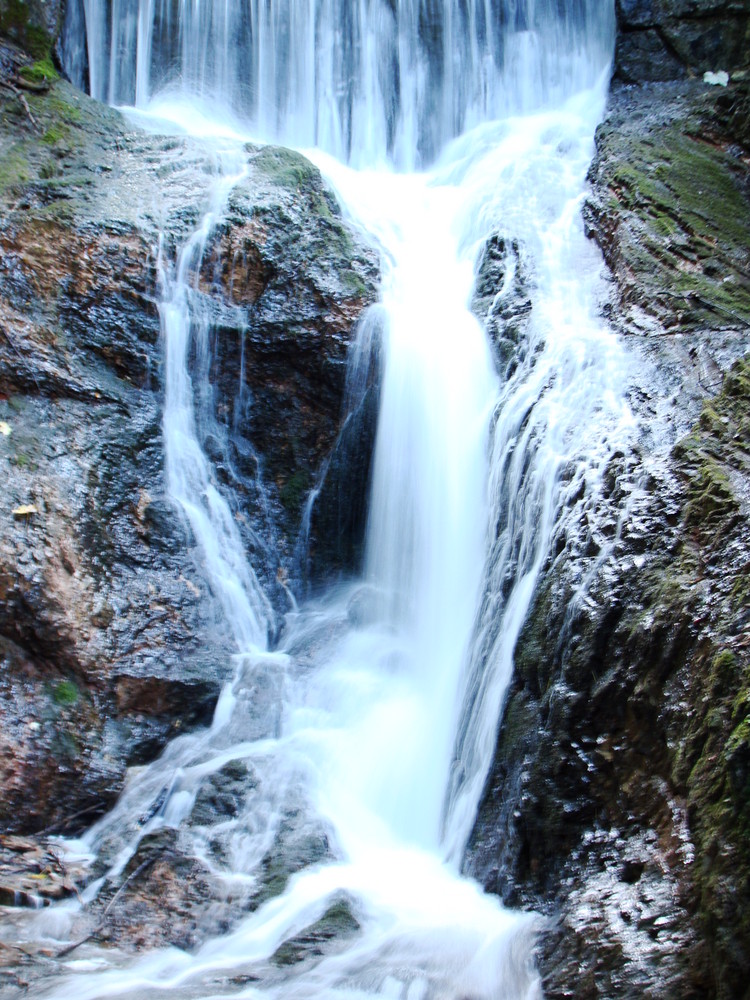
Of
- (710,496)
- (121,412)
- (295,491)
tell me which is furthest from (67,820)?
(710,496)

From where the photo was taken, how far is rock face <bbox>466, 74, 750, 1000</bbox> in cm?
294

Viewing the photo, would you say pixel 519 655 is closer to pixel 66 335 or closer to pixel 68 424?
pixel 68 424

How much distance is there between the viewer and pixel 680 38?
33.8 feet

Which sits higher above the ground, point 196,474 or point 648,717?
point 196,474

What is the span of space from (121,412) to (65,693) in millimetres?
2433

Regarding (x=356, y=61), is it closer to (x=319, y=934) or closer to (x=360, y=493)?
(x=360, y=493)

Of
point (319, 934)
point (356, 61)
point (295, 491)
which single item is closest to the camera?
point (319, 934)

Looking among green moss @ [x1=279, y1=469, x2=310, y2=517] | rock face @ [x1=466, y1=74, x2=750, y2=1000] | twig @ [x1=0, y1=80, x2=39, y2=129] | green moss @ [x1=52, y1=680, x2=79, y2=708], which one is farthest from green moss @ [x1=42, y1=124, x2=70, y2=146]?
rock face @ [x1=466, y1=74, x2=750, y2=1000]

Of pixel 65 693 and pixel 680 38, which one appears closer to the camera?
pixel 65 693

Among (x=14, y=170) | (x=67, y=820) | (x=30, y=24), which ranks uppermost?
(x=30, y=24)

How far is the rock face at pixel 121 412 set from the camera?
586cm

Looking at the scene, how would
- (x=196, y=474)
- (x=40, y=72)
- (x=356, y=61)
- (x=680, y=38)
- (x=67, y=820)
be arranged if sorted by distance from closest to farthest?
1. (x=67, y=820)
2. (x=196, y=474)
3. (x=40, y=72)
4. (x=680, y=38)
5. (x=356, y=61)

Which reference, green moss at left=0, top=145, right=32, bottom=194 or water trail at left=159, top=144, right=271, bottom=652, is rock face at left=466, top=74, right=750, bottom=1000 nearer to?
water trail at left=159, top=144, right=271, bottom=652

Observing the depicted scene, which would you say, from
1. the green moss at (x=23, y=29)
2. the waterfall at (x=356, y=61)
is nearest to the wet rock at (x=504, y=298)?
the waterfall at (x=356, y=61)
